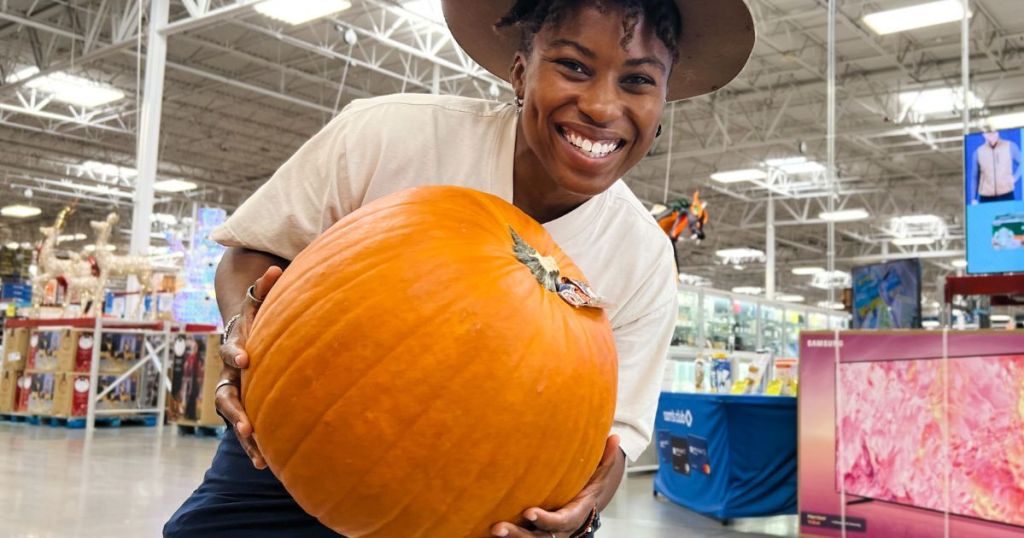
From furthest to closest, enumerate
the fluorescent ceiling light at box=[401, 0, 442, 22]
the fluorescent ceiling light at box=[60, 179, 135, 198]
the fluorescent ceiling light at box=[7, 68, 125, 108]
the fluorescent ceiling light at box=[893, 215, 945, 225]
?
the fluorescent ceiling light at box=[60, 179, 135, 198] < the fluorescent ceiling light at box=[893, 215, 945, 225] < the fluorescent ceiling light at box=[7, 68, 125, 108] < the fluorescent ceiling light at box=[401, 0, 442, 22]


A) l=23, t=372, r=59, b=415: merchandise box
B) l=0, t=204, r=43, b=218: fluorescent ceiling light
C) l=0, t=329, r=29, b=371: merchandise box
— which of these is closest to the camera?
l=23, t=372, r=59, b=415: merchandise box

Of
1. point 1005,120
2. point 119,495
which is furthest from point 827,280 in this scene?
point 119,495

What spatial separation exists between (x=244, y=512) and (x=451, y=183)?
1.84 ft

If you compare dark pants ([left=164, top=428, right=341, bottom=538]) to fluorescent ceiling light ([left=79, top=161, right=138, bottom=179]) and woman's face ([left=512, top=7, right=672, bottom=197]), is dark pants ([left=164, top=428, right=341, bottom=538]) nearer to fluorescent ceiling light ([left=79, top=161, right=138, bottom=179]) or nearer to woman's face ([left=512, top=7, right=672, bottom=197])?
woman's face ([left=512, top=7, right=672, bottom=197])

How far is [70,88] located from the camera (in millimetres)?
14422

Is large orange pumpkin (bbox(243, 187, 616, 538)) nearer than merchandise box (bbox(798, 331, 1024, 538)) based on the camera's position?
Yes

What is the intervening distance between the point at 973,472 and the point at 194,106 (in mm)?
17383

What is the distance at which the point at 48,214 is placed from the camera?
2911cm

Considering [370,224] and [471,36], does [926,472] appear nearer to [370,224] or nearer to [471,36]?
[471,36]

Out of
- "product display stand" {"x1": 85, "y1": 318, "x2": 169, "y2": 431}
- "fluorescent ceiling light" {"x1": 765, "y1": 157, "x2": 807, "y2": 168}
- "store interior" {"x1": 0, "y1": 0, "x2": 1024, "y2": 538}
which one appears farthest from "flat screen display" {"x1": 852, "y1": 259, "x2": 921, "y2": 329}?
"fluorescent ceiling light" {"x1": 765, "y1": 157, "x2": 807, "y2": 168}

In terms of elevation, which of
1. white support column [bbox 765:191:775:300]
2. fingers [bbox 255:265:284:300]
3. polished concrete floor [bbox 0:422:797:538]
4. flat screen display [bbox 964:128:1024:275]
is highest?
white support column [bbox 765:191:775:300]

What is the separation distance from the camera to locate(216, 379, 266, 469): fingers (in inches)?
35.8

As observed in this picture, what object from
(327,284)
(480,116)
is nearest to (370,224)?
(327,284)

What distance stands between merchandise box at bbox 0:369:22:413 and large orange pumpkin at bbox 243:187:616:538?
11274mm
